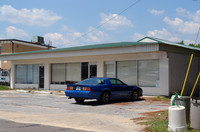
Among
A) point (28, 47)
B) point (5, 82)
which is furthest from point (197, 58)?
point (28, 47)

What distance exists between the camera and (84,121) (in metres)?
8.80

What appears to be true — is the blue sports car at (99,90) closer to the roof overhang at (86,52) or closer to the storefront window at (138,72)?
the roof overhang at (86,52)

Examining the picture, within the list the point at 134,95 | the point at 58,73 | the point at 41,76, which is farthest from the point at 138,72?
the point at 41,76

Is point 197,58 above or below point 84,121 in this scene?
above

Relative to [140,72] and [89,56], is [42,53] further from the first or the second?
[140,72]

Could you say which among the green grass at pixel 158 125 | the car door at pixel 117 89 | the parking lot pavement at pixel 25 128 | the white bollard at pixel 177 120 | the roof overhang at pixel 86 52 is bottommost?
the parking lot pavement at pixel 25 128

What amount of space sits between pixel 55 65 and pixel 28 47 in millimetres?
15254

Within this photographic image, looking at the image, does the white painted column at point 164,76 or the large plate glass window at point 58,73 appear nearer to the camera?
the white painted column at point 164,76

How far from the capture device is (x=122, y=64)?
63.5 feet

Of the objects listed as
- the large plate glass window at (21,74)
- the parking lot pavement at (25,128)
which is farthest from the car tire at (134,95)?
the large plate glass window at (21,74)

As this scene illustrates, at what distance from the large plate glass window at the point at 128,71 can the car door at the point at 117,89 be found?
4.25 meters

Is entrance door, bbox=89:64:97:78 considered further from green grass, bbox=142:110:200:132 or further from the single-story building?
green grass, bbox=142:110:200:132

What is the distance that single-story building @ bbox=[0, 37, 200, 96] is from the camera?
1717 centimetres

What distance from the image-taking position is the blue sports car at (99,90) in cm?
1282
